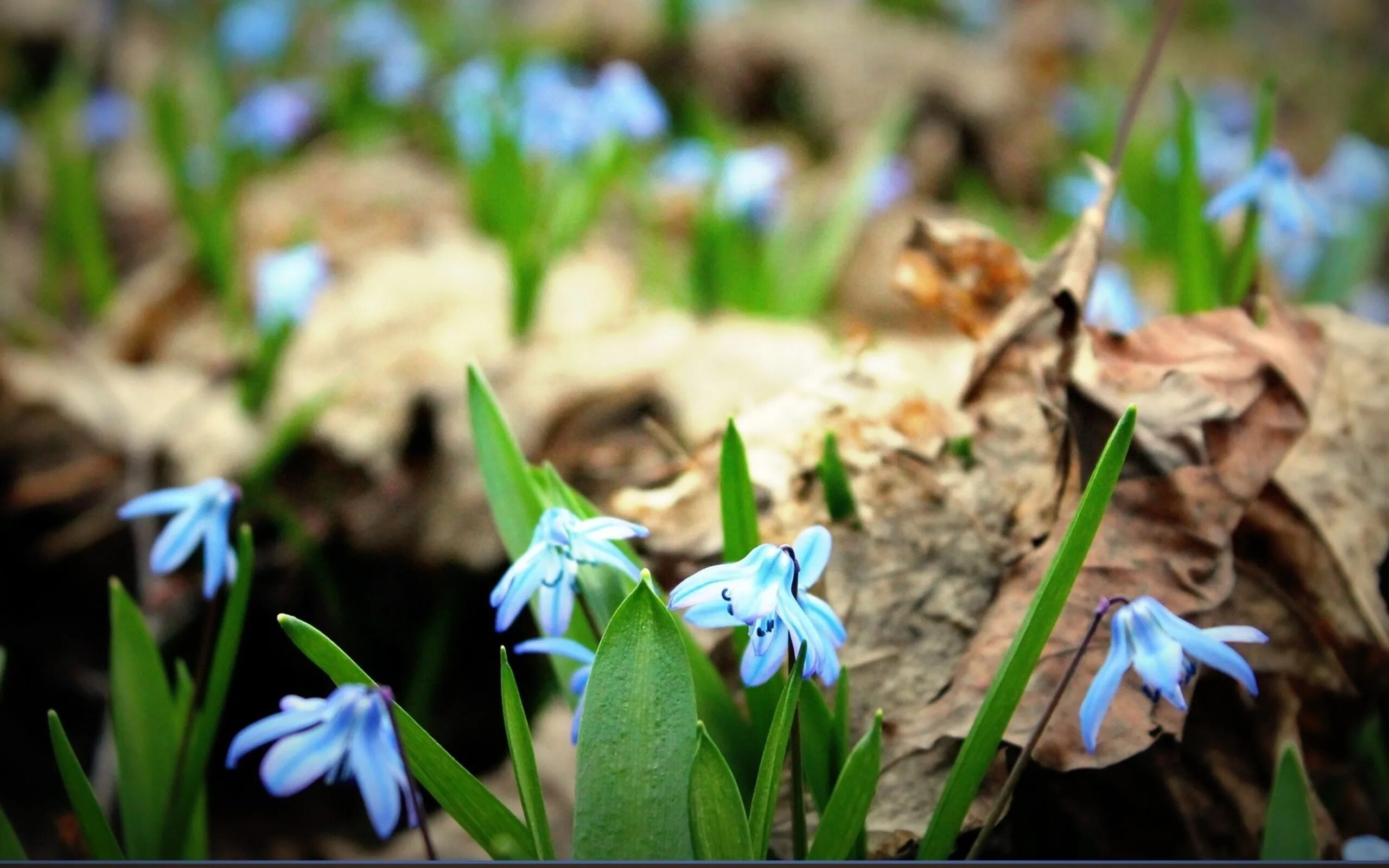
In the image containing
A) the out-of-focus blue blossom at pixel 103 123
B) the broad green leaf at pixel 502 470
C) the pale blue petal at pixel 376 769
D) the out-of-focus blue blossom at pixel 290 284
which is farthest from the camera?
the out-of-focus blue blossom at pixel 103 123

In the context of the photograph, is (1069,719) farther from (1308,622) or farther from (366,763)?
(366,763)

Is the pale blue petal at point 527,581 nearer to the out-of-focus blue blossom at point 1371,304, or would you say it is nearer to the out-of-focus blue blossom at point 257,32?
the out-of-focus blue blossom at point 1371,304

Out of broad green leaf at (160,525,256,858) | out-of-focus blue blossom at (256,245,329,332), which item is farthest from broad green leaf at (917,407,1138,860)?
out-of-focus blue blossom at (256,245,329,332)

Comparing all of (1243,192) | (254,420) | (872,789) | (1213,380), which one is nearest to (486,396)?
(872,789)

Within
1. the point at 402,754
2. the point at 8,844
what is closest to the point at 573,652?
the point at 402,754

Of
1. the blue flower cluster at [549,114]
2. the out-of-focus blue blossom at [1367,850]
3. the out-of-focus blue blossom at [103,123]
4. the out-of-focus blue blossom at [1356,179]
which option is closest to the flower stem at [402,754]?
the out-of-focus blue blossom at [1367,850]

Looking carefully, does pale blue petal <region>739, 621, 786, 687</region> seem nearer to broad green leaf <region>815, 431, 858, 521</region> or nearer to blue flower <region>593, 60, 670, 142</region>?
broad green leaf <region>815, 431, 858, 521</region>

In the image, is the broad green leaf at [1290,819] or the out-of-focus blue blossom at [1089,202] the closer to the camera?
the broad green leaf at [1290,819]
